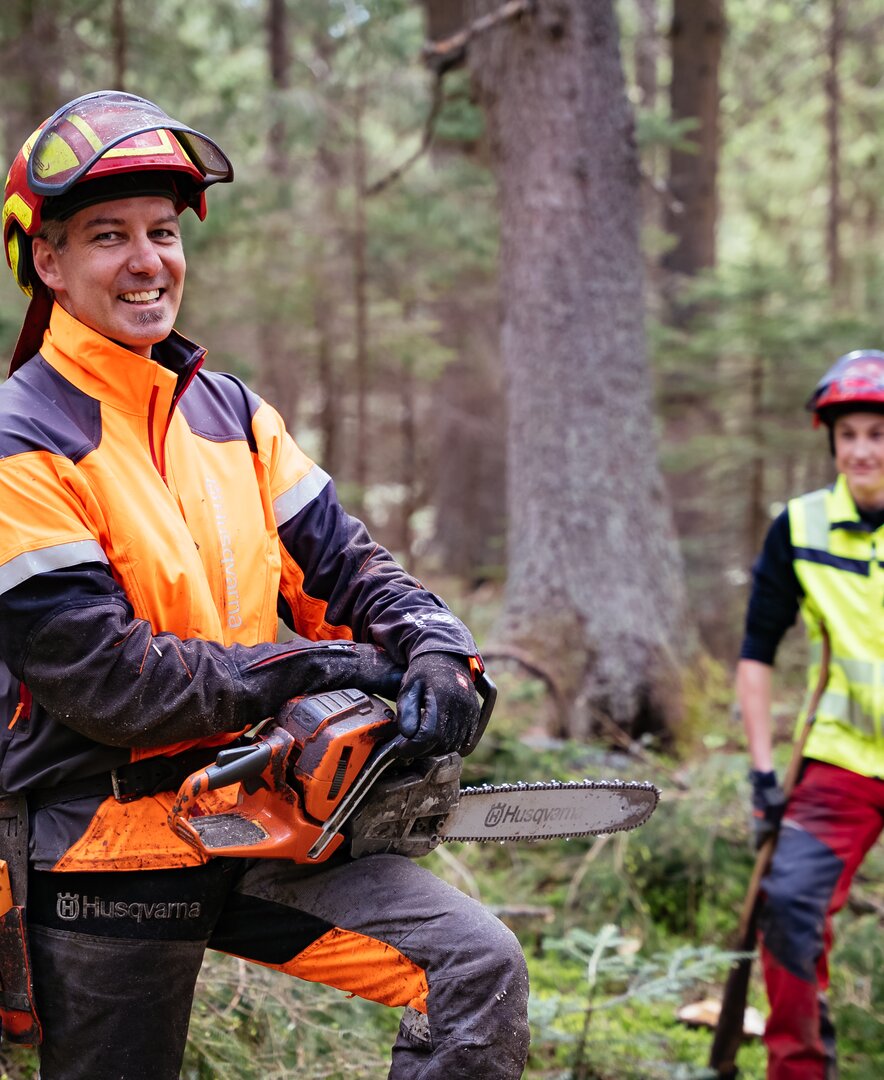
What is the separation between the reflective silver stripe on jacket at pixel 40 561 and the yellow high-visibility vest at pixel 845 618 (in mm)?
2624

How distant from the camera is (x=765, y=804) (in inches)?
143

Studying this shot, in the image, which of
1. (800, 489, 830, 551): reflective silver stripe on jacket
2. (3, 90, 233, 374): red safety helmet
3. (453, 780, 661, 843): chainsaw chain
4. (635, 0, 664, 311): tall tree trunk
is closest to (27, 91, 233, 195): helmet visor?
(3, 90, 233, 374): red safety helmet

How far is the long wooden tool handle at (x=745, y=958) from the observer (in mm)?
3500

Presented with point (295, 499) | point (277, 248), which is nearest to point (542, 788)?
point (295, 499)

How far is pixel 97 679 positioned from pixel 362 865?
0.69 m

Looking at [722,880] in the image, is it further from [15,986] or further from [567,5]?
[567,5]

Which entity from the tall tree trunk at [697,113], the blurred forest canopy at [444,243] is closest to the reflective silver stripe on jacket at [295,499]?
the blurred forest canopy at [444,243]

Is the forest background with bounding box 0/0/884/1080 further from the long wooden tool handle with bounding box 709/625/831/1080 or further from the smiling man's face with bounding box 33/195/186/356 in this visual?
the smiling man's face with bounding box 33/195/186/356

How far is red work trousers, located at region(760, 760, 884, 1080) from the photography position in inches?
129

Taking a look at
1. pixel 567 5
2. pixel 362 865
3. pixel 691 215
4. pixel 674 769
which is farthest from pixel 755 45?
pixel 362 865

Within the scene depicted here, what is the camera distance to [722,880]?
482cm

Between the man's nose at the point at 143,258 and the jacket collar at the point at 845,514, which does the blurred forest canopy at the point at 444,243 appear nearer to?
the jacket collar at the point at 845,514

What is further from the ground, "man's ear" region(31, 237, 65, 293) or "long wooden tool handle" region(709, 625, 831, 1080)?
"man's ear" region(31, 237, 65, 293)

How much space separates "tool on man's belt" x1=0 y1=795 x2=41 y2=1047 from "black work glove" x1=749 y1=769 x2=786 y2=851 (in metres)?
2.46
